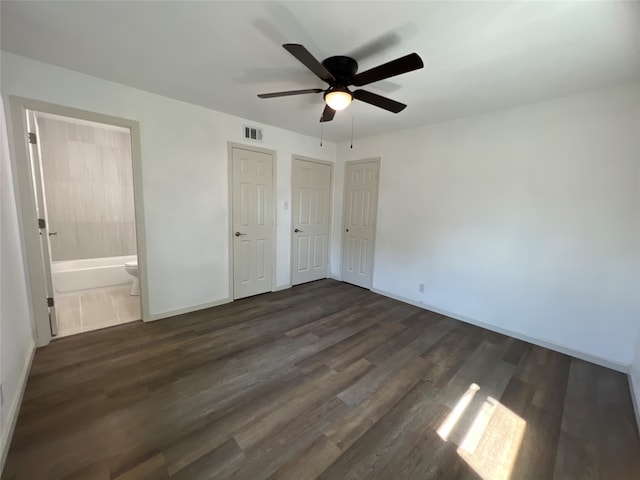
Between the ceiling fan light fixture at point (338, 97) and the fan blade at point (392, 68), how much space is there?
98mm

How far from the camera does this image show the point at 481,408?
6.11ft

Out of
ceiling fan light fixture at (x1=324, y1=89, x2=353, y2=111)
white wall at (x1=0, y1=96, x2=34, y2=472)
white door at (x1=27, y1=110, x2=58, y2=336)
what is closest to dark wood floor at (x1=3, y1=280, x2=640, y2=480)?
white wall at (x1=0, y1=96, x2=34, y2=472)

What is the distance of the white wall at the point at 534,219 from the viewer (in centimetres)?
231

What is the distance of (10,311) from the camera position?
1.80 metres

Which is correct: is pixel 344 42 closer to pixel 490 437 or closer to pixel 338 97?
pixel 338 97

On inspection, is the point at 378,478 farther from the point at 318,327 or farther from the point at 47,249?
the point at 47,249

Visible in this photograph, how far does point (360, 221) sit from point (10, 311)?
3932 mm

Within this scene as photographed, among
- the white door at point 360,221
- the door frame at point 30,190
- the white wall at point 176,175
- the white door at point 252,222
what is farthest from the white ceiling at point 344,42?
the white door at point 360,221

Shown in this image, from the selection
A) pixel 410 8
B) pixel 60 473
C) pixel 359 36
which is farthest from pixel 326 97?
pixel 60 473

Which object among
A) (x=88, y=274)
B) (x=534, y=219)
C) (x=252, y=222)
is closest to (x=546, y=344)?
(x=534, y=219)

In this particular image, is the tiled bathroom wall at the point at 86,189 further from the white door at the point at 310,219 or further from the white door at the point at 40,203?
the white door at the point at 310,219

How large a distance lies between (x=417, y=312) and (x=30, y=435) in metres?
3.61

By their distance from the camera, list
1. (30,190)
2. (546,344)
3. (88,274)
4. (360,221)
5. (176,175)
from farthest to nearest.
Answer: (360,221)
(88,274)
(176,175)
(546,344)
(30,190)

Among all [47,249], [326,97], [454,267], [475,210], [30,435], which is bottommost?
[30,435]
